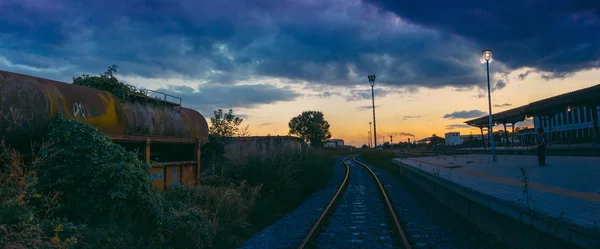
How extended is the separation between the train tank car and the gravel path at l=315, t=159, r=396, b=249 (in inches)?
166

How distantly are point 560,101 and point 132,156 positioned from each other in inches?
810

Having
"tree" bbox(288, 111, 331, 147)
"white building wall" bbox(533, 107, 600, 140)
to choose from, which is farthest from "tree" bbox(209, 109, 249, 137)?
"tree" bbox(288, 111, 331, 147)

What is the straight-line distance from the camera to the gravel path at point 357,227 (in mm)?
8453

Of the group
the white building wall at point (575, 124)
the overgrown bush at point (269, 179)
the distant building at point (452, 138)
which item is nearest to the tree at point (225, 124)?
the overgrown bush at point (269, 179)

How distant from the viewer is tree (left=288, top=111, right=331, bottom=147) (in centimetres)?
10888

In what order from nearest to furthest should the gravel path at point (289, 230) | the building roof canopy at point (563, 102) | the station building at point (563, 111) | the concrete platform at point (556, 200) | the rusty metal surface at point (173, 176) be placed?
the concrete platform at point (556, 200) → the gravel path at point (289, 230) → the rusty metal surface at point (173, 176) → the building roof canopy at point (563, 102) → the station building at point (563, 111)

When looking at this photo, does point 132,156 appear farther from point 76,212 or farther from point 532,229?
point 532,229

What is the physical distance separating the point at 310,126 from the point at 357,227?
3964 inches

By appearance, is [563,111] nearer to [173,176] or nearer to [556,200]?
[556,200]

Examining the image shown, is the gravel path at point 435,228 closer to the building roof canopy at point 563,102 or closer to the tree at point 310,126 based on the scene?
the building roof canopy at point 563,102

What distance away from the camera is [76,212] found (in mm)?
6961

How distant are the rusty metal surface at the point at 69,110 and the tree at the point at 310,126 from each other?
94714 mm

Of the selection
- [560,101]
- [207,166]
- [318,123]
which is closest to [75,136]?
[207,166]

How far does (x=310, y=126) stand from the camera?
363ft
